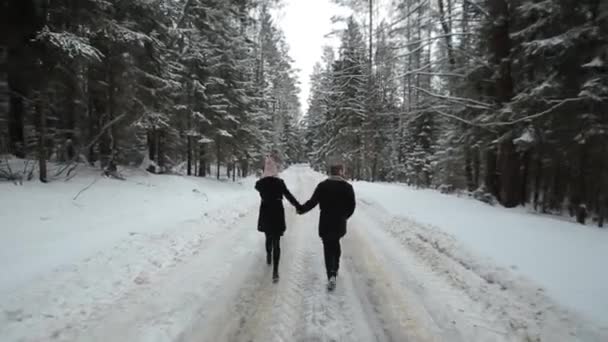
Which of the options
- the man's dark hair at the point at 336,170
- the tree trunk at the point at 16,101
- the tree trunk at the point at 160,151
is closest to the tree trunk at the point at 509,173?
the man's dark hair at the point at 336,170

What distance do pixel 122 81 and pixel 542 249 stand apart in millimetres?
14049

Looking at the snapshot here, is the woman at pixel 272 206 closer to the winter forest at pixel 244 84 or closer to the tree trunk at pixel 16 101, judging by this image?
the winter forest at pixel 244 84

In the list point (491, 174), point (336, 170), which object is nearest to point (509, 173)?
point (491, 174)

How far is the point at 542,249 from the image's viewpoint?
584cm

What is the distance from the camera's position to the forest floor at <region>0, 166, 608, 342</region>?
3.51 metres

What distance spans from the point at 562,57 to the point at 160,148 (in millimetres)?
19081

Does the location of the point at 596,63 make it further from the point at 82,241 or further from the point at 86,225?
the point at 86,225

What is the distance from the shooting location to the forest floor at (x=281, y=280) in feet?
11.5

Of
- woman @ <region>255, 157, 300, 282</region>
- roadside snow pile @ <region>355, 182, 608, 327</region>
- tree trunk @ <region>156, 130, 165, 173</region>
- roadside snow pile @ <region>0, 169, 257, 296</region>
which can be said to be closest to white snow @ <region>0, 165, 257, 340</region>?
roadside snow pile @ <region>0, 169, 257, 296</region>

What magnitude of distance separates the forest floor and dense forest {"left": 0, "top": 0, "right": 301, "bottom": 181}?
248cm

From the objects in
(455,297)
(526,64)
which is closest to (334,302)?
(455,297)

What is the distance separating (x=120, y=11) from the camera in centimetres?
1109

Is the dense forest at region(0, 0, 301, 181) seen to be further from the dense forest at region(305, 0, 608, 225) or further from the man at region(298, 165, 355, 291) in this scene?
the dense forest at region(305, 0, 608, 225)

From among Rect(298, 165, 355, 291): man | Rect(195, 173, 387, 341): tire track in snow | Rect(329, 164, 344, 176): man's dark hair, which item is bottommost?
Rect(195, 173, 387, 341): tire track in snow
